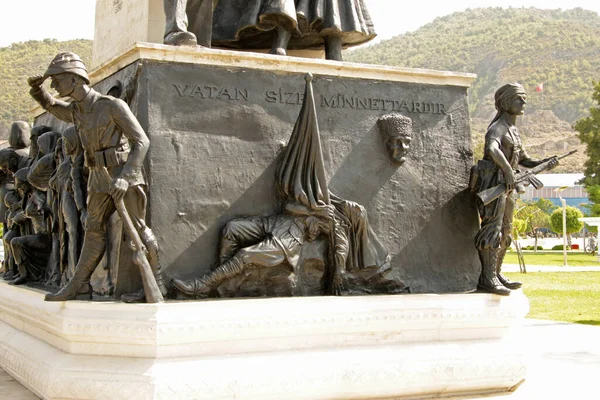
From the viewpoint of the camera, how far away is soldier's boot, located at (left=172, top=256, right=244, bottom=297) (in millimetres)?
5184

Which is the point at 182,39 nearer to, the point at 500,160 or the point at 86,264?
the point at 86,264

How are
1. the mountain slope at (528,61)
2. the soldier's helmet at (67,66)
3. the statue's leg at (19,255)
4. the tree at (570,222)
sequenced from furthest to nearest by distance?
the mountain slope at (528,61) < the tree at (570,222) < the statue's leg at (19,255) < the soldier's helmet at (67,66)

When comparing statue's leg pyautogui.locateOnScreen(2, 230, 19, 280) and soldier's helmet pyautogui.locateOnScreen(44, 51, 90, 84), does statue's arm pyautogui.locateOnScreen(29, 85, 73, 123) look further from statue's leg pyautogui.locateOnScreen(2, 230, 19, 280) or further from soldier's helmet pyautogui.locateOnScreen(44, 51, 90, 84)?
statue's leg pyautogui.locateOnScreen(2, 230, 19, 280)

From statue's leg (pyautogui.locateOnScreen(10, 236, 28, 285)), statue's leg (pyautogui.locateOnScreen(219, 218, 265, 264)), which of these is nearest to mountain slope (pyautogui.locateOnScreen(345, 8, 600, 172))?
statue's leg (pyautogui.locateOnScreen(10, 236, 28, 285))

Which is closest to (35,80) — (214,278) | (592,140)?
(214,278)

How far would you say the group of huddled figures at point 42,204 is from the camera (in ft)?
19.3

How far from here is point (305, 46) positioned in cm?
718

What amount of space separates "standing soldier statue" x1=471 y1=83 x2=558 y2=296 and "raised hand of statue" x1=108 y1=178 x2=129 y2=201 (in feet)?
→ 9.04

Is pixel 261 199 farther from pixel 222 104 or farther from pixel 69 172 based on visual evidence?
pixel 69 172

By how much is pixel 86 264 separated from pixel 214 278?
881mm

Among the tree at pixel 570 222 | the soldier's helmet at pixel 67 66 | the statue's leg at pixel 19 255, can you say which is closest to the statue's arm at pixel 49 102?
the soldier's helmet at pixel 67 66

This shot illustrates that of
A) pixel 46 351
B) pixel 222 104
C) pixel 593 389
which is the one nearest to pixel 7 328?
pixel 46 351

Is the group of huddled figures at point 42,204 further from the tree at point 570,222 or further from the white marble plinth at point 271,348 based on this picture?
the tree at point 570,222

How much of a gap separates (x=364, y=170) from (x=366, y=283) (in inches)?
34.9
